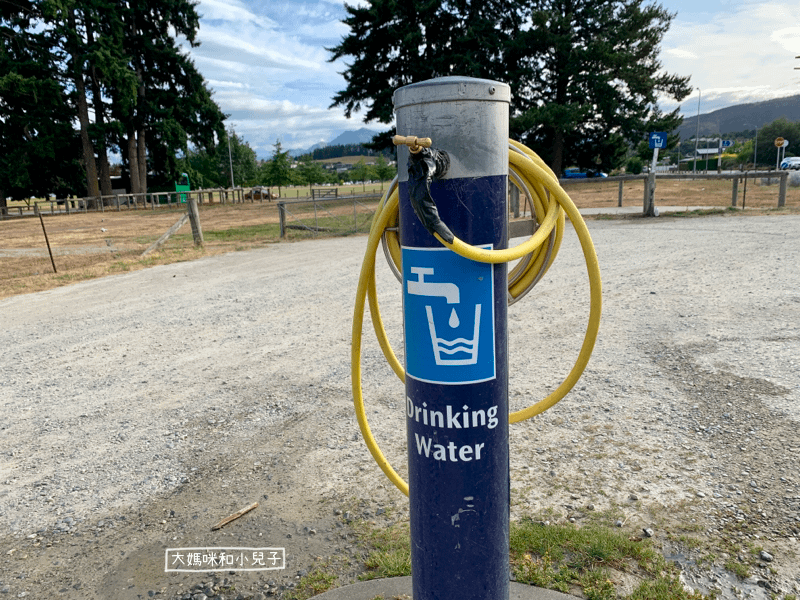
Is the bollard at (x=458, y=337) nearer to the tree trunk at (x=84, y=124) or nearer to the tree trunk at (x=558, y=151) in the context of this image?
the tree trunk at (x=558, y=151)

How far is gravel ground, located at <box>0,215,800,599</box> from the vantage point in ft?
10.0

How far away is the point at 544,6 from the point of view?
3494cm

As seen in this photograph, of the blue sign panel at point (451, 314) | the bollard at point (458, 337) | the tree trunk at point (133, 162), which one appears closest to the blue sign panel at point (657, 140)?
the bollard at point (458, 337)

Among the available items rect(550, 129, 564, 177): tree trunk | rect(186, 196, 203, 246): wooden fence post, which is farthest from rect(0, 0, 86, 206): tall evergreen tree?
rect(550, 129, 564, 177): tree trunk

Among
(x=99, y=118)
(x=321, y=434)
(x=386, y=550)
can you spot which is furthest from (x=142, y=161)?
(x=386, y=550)

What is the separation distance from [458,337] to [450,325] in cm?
5

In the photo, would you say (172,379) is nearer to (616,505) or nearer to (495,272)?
(616,505)

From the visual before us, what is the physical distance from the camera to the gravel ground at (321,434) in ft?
10.0

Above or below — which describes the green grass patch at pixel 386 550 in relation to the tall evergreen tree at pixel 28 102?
below

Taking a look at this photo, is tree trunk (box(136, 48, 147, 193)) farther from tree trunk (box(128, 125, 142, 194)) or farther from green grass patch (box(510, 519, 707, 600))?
green grass patch (box(510, 519, 707, 600))

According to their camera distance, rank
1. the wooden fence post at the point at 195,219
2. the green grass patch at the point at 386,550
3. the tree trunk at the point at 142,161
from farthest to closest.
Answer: the tree trunk at the point at 142,161 → the wooden fence post at the point at 195,219 → the green grass patch at the point at 386,550

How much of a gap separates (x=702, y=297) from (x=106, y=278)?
34.5 ft

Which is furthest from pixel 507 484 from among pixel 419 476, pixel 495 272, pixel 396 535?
pixel 396 535

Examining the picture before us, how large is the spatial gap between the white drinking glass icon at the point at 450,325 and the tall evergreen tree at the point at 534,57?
32.9 meters
